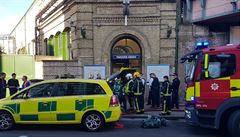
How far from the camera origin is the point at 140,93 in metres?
13.5

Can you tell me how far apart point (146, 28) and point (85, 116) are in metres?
7.91

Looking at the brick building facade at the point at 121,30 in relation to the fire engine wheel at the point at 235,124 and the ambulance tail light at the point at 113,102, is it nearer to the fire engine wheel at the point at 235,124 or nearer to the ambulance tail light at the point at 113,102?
the ambulance tail light at the point at 113,102

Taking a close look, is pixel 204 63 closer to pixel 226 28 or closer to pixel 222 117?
pixel 222 117

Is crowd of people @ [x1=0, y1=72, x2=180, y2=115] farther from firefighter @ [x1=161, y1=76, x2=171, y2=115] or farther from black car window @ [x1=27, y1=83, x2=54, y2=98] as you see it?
black car window @ [x1=27, y1=83, x2=54, y2=98]

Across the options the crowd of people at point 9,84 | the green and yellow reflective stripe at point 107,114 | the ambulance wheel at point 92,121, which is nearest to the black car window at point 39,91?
the ambulance wheel at point 92,121

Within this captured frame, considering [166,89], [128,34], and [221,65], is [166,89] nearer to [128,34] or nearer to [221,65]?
[221,65]

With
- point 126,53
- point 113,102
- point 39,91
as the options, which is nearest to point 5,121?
point 39,91

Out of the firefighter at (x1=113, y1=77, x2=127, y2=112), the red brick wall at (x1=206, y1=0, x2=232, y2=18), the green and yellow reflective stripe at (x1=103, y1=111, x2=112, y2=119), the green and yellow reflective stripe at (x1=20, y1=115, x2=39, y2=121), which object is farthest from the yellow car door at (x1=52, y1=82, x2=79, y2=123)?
the red brick wall at (x1=206, y1=0, x2=232, y2=18)

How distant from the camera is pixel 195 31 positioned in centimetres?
1695

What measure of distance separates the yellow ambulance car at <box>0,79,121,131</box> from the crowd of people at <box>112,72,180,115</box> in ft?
10.6

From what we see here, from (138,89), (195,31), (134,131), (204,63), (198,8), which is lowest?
(134,131)

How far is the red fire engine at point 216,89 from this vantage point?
8875 millimetres

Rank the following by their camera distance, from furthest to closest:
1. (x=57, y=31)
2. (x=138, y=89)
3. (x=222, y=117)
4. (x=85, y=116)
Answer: (x=57, y=31) < (x=138, y=89) < (x=85, y=116) < (x=222, y=117)

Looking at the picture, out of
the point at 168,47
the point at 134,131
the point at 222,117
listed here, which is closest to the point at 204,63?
the point at 222,117
